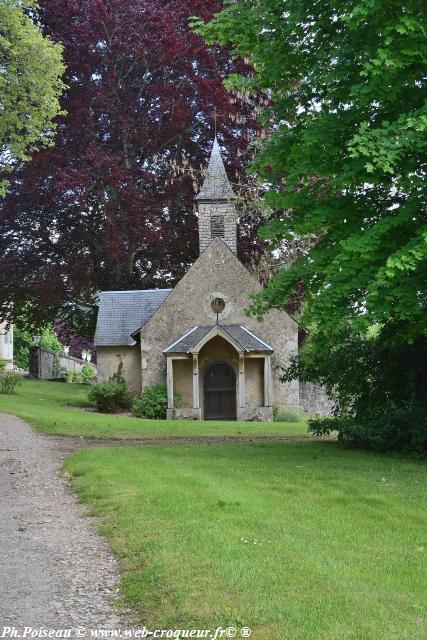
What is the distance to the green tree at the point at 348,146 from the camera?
964 cm

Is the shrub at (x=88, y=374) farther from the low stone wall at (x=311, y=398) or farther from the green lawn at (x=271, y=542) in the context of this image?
the green lawn at (x=271, y=542)

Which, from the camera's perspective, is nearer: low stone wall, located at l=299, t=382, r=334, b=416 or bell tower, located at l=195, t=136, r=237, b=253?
bell tower, located at l=195, t=136, r=237, b=253

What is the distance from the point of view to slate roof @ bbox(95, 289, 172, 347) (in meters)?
29.4

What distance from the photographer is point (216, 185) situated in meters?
29.9

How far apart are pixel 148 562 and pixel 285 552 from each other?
3.83 ft

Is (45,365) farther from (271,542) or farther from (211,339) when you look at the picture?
(271,542)

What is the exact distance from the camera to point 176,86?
3244cm

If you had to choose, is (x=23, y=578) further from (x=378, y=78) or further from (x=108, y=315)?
(x=108, y=315)

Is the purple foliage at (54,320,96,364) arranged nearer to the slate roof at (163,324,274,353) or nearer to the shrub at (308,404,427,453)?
the slate roof at (163,324,274,353)

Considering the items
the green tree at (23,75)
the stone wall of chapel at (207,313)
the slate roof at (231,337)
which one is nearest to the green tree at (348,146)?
the green tree at (23,75)

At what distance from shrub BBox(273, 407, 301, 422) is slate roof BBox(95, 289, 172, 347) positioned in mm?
6561

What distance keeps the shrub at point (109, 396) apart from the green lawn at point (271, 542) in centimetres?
1497

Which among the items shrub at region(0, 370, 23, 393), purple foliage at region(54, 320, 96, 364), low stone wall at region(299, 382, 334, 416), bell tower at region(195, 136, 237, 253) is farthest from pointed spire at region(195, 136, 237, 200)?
purple foliage at region(54, 320, 96, 364)

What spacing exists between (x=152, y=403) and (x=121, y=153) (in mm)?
12563
